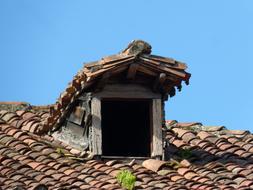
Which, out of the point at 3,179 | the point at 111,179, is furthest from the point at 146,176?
the point at 3,179

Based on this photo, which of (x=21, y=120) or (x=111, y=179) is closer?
(x=111, y=179)

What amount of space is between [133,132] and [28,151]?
2.24 metres

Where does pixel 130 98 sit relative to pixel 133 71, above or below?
below

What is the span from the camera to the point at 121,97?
73.1ft

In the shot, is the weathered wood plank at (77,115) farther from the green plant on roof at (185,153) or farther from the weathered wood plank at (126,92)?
the green plant on roof at (185,153)

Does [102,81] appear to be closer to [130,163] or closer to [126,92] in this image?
[126,92]

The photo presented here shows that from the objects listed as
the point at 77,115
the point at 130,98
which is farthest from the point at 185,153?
the point at 77,115

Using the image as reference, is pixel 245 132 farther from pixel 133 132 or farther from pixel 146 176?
pixel 146 176

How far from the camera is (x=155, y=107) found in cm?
2236

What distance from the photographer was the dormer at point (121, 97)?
21766 mm

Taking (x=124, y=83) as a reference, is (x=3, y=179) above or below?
below

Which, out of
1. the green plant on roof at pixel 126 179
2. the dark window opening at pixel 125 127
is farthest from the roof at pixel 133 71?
the green plant on roof at pixel 126 179

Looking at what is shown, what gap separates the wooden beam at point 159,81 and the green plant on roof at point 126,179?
2067 millimetres

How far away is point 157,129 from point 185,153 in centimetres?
65
